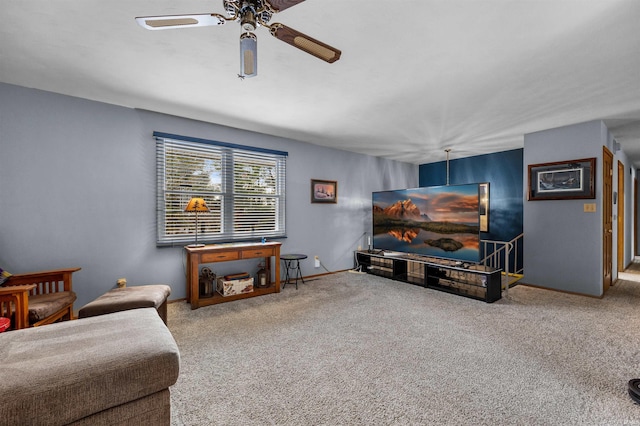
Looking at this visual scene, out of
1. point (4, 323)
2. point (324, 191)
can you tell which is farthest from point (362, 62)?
point (4, 323)

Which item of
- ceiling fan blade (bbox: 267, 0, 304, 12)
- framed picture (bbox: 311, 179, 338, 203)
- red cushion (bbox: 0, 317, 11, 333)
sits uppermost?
ceiling fan blade (bbox: 267, 0, 304, 12)

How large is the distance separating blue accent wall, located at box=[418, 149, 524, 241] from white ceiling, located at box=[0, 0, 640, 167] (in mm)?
1564

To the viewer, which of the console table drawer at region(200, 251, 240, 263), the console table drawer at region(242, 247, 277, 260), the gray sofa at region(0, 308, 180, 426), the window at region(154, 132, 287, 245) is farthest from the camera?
the console table drawer at region(242, 247, 277, 260)

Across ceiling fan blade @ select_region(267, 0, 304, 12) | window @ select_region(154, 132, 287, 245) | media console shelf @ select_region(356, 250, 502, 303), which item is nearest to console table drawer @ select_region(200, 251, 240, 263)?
window @ select_region(154, 132, 287, 245)

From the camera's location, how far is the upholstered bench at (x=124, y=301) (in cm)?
219

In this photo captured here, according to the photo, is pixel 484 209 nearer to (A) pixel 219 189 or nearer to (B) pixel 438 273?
(B) pixel 438 273

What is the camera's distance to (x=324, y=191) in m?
5.20

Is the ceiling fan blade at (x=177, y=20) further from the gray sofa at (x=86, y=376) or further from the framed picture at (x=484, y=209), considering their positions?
the framed picture at (x=484, y=209)

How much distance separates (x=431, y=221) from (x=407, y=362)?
102 inches

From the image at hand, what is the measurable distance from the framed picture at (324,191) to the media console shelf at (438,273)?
121 cm

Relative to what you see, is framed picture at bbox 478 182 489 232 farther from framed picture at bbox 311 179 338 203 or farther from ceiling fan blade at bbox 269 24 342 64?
ceiling fan blade at bbox 269 24 342 64

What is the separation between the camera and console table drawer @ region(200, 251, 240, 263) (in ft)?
11.6

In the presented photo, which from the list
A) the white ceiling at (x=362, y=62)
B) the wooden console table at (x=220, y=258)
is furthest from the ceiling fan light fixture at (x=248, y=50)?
the wooden console table at (x=220, y=258)

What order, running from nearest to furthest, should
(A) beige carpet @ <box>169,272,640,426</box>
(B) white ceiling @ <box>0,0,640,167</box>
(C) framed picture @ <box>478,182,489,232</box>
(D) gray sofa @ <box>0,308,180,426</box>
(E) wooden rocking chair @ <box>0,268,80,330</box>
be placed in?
(D) gray sofa @ <box>0,308,180,426</box>
(A) beige carpet @ <box>169,272,640,426</box>
(B) white ceiling @ <box>0,0,640,167</box>
(E) wooden rocking chair @ <box>0,268,80,330</box>
(C) framed picture @ <box>478,182,489,232</box>
